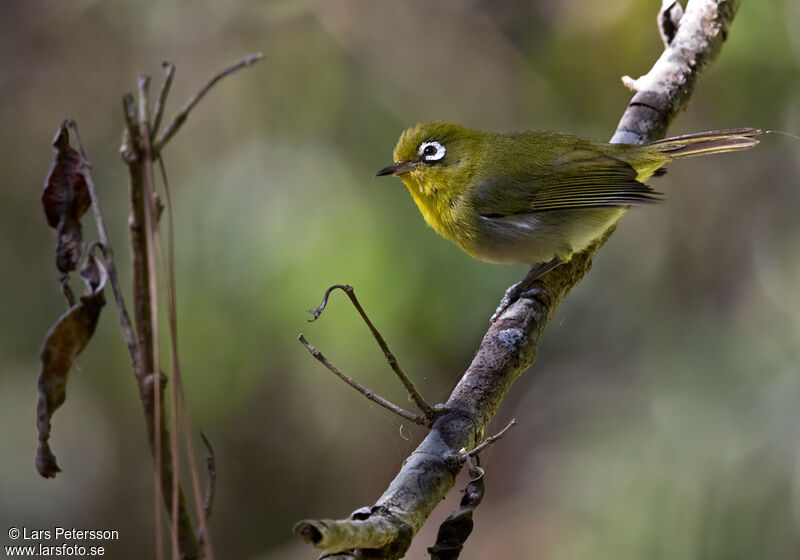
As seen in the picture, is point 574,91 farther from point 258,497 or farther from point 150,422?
point 150,422

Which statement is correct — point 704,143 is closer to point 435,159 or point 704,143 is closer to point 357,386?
point 435,159

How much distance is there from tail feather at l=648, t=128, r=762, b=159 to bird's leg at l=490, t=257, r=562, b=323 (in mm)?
725

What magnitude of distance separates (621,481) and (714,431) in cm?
53

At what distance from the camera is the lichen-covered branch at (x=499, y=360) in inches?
61.7

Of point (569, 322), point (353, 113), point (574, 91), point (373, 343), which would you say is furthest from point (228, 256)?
point (574, 91)

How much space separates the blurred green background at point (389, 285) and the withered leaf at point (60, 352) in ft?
8.69

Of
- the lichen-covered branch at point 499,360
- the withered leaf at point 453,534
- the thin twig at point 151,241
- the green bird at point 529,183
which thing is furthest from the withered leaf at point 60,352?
the green bird at point 529,183

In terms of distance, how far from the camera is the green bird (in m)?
3.52

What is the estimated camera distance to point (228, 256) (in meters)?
4.34

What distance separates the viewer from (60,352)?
124cm

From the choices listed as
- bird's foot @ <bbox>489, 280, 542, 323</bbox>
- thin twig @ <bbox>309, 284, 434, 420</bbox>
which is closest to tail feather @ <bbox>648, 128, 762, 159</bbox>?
bird's foot @ <bbox>489, 280, 542, 323</bbox>

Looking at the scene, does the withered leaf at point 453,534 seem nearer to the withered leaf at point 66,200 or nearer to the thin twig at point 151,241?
the thin twig at point 151,241

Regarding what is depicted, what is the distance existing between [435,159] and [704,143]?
1.21 meters
